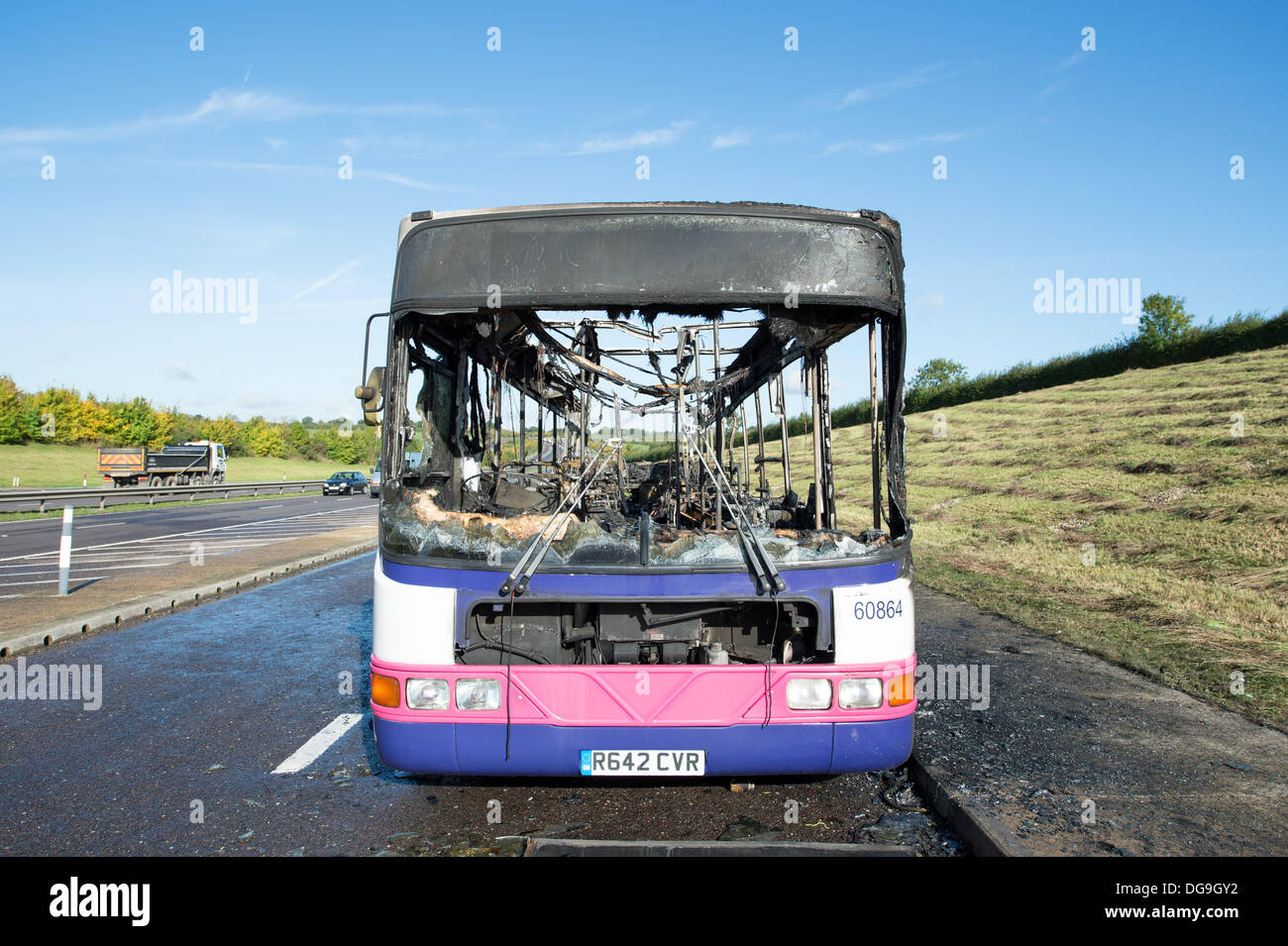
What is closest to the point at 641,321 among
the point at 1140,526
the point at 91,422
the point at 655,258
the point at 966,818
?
the point at 655,258

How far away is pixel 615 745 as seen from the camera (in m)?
3.44

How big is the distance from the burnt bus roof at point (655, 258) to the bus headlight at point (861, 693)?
1760mm

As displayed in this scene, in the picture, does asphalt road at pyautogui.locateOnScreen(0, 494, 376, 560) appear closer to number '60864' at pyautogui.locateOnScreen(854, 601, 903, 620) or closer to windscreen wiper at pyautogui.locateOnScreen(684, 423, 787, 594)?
windscreen wiper at pyautogui.locateOnScreen(684, 423, 787, 594)

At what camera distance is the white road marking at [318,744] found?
4488mm

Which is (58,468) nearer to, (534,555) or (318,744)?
(318,744)

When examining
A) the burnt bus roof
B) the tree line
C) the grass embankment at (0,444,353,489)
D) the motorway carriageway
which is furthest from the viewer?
the tree line

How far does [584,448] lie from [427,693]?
2.39 metres

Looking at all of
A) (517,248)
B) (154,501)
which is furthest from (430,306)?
(154,501)

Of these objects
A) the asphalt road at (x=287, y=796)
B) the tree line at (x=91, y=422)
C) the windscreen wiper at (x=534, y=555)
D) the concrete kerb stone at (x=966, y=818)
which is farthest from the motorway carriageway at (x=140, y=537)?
the tree line at (x=91, y=422)

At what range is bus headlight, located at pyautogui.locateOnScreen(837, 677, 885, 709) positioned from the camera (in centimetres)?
349

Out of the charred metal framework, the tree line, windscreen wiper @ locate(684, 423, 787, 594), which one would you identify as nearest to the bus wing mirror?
the charred metal framework

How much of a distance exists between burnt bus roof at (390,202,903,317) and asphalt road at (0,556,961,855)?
8.11ft

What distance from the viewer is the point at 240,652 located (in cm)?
719
